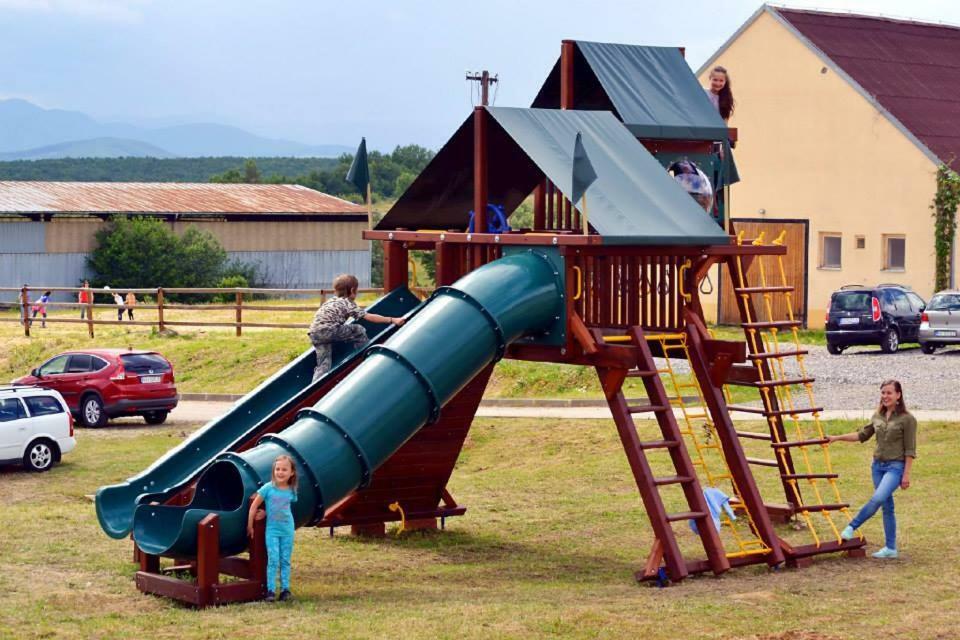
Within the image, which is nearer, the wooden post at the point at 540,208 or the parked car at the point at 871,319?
the wooden post at the point at 540,208

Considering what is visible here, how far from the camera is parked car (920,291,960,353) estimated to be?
36.0m

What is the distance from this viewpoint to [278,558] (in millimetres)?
13828

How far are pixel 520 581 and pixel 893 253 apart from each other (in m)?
30.9

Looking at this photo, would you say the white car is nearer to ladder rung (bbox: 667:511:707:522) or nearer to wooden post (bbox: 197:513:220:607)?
wooden post (bbox: 197:513:220:607)

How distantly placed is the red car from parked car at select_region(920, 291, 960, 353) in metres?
16.8

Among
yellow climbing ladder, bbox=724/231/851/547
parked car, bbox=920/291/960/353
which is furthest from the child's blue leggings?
parked car, bbox=920/291/960/353

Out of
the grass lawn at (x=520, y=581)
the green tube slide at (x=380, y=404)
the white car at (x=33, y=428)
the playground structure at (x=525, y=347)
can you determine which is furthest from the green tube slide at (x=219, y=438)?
the white car at (x=33, y=428)

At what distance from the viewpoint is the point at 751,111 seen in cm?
4700

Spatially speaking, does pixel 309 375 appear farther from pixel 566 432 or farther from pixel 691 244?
pixel 566 432

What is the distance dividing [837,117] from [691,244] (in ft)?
100

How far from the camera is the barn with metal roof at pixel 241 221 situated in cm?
6531

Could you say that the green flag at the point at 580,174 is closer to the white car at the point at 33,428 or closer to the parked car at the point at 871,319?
the white car at the point at 33,428

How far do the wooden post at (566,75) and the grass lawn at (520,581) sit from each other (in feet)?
15.9

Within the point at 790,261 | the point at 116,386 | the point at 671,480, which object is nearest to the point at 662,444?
the point at 671,480
